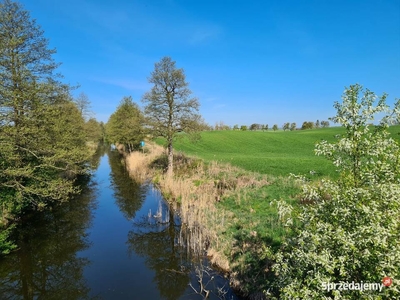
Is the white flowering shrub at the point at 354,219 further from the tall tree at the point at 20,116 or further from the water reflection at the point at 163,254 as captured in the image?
the tall tree at the point at 20,116

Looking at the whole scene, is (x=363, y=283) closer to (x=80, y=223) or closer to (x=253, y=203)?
(x=253, y=203)

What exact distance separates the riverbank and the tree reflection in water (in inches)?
210

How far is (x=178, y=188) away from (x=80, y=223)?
24.1 feet

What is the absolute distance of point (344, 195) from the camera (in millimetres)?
4141

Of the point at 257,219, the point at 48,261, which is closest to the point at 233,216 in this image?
the point at 257,219

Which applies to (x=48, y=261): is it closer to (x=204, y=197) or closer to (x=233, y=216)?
(x=204, y=197)

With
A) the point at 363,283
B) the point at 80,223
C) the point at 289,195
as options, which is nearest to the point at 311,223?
the point at 363,283

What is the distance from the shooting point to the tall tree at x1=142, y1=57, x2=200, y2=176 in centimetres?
2266

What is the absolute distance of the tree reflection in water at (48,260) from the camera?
901 centimetres

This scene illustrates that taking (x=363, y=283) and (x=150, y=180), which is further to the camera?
(x=150, y=180)

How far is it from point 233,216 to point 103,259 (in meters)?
6.89

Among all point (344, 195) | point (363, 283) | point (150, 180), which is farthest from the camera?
point (150, 180)

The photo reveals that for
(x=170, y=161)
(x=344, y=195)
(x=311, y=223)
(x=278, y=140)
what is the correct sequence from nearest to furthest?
(x=344, y=195), (x=311, y=223), (x=170, y=161), (x=278, y=140)

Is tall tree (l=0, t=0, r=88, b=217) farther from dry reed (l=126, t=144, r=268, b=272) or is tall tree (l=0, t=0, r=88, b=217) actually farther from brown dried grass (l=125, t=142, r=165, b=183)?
brown dried grass (l=125, t=142, r=165, b=183)
